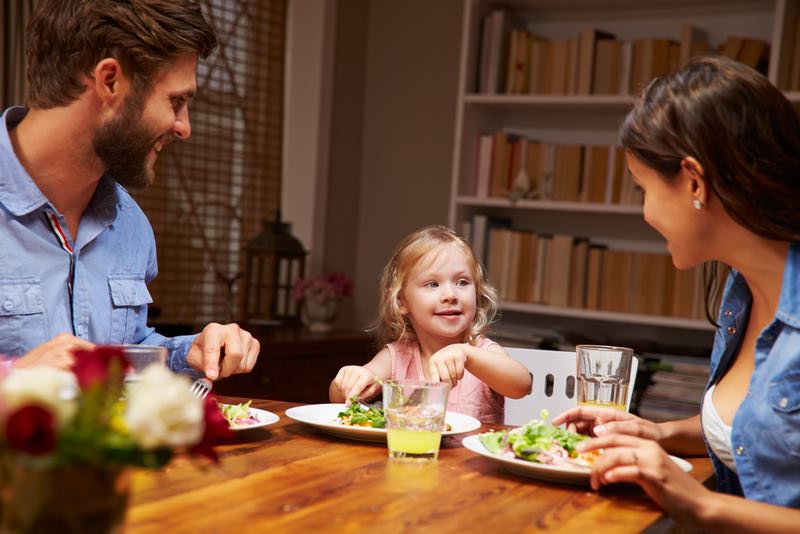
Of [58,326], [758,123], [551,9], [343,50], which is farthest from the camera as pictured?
[343,50]

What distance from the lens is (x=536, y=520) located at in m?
1.08

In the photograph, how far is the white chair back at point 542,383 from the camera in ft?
6.70

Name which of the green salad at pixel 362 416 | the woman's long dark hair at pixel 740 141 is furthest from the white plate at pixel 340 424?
the woman's long dark hair at pixel 740 141

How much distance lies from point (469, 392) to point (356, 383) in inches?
19.1

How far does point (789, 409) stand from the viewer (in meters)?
1.25

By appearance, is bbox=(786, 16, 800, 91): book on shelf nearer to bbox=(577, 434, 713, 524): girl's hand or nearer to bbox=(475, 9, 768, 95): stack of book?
bbox=(475, 9, 768, 95): stack of book

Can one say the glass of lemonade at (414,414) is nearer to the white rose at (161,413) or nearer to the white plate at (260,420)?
the white plate at (260,420)

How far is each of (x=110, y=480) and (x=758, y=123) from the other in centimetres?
104

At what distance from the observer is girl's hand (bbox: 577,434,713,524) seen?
1143 millimetres

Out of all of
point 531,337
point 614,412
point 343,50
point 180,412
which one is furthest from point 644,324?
point 180,412

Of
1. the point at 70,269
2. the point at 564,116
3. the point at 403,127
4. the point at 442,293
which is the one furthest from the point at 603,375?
the point at 403,127

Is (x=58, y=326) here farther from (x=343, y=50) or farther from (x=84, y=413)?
(x=343, y=50)

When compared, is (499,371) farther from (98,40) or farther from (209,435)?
(209,435)

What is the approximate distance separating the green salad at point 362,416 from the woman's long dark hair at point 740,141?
632 millimetres
